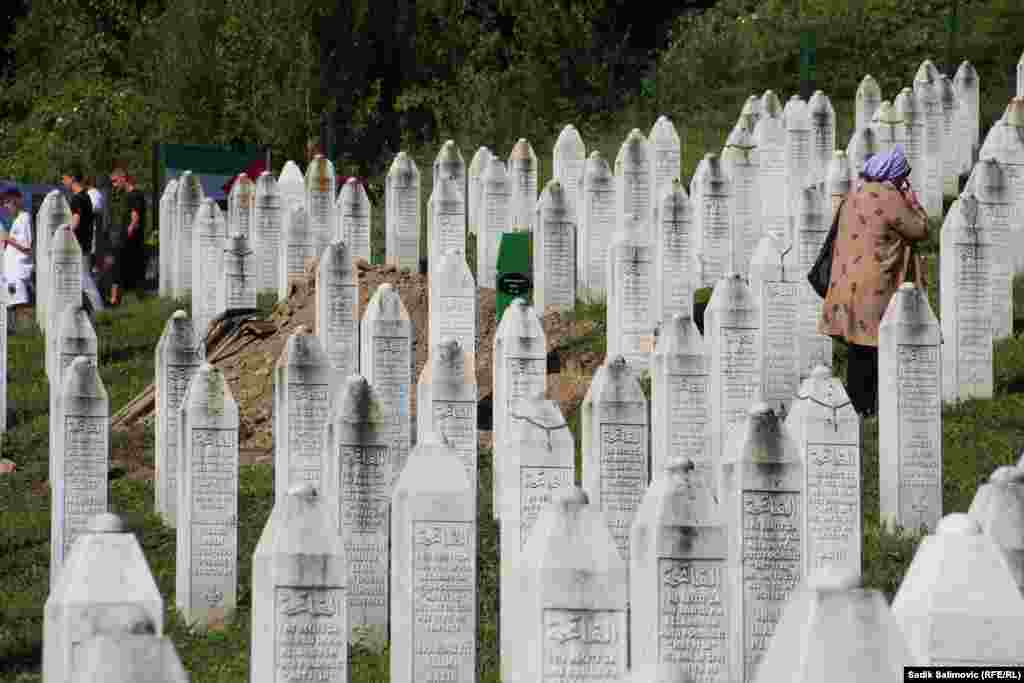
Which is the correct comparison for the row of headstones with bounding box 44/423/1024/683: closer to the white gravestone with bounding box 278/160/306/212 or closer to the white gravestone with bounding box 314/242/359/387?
the white gravestone with bounding box 314/242/359/387

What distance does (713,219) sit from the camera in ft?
64.8

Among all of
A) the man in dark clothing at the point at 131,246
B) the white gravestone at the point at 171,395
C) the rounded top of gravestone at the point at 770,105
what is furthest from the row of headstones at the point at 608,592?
the man in dark clothing at the point at 131,246

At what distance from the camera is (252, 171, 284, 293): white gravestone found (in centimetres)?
2186

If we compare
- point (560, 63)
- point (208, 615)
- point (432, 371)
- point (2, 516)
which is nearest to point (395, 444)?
point (432, 371)

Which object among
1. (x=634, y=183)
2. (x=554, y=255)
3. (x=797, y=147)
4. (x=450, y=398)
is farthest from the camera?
(x=797, y=147)

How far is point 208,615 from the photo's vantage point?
1312 cm

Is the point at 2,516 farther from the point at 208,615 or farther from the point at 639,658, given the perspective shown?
the point at 639,658

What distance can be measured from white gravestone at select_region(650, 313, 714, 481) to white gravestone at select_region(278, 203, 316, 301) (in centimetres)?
745

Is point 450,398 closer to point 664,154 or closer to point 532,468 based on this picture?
point 532,468

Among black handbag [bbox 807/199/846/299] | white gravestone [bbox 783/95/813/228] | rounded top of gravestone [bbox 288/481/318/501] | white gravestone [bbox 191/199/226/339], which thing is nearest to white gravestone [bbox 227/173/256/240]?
white gravestone [bbox 191/199/226/339]

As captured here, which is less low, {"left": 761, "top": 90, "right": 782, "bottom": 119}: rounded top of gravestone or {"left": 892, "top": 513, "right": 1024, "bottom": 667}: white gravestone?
{"left": 761, "top": 90, "right": 782, "bottom": 119}: rounded top of gravestone

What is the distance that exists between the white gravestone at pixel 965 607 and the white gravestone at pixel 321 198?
13922 mm

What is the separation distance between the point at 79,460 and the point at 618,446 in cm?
292

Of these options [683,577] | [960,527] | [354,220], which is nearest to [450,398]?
[683,577]
